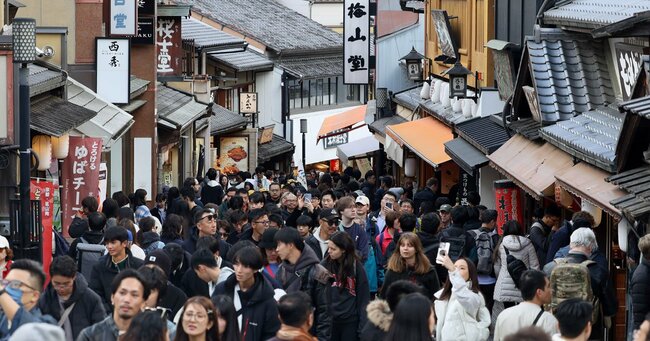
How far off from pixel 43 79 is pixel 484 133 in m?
7.39

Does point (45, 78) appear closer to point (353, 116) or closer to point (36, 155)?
point (36, 155)

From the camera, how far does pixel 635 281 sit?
39.7 ft

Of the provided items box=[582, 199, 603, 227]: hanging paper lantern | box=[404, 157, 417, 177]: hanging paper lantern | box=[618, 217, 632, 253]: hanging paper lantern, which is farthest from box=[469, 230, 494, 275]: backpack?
box=[404, 157, 417, 177]: hanging paper lantern

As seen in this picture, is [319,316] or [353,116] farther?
[353,116]

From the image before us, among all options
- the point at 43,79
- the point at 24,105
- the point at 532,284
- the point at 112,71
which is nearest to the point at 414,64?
the point at 112,71

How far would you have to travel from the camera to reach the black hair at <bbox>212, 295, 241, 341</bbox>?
399 inches

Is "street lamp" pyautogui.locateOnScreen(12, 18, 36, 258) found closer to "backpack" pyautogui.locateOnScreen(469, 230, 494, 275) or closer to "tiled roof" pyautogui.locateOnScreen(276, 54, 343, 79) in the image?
"backpack" pyautogui.locateOnScreen(469, 230, 494, 275)

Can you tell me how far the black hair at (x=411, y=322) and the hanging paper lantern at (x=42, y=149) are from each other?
1236 centimetres

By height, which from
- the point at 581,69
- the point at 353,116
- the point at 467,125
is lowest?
the point at 353,116

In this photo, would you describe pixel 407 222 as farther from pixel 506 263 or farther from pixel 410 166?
pixel 410 166

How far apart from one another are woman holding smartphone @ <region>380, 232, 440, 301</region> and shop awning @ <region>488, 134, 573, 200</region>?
4038mm

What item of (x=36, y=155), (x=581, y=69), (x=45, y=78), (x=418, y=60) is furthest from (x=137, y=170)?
(x=581, y=69)

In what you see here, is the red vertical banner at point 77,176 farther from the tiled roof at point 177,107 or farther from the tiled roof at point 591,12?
the tiled roof at point 177,107

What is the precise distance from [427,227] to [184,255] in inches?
123
